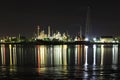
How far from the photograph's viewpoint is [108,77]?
27.3m

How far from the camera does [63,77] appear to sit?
1073 inches

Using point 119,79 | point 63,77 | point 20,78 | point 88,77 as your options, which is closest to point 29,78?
point 20,78

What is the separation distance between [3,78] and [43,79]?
3162 mm

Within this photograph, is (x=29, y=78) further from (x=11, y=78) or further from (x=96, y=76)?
(x=96, y=76)

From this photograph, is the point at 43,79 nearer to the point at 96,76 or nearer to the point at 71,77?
the point at 71,77

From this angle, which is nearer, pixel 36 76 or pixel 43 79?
pixel 43 79

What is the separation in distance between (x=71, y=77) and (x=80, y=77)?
0.75 meters

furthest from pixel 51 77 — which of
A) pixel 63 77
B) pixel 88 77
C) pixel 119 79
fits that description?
pixel 119 79

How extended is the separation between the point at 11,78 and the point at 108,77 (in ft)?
25.1

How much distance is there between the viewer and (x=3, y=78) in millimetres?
26766

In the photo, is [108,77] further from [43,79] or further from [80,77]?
[43,79]

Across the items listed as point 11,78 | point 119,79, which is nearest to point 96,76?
point 119,79

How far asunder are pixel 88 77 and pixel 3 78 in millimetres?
6773

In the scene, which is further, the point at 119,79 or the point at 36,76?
the point at 36,76
